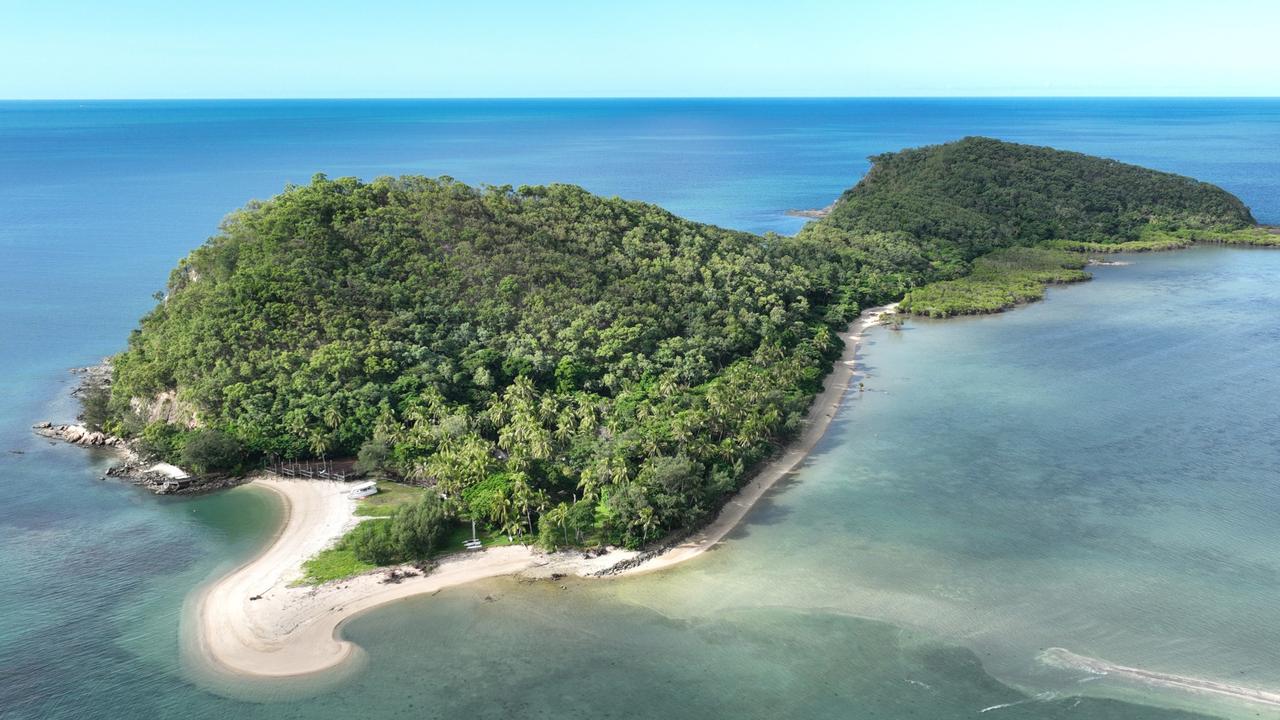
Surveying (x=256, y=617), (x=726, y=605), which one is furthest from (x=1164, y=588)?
(x=256, y=617)

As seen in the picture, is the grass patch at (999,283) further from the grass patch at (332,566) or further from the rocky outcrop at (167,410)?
the rocky outcrop at (167,410)

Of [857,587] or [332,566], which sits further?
[332,566]

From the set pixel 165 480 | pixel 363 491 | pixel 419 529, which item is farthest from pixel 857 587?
pixel 165 480

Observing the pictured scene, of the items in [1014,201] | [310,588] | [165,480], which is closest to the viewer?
[310,588]

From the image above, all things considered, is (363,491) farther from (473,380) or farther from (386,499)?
(473,380)

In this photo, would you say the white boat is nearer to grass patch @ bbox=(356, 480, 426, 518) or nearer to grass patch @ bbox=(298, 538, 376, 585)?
grass patch @ bbox=(356, 480, 426, 518)

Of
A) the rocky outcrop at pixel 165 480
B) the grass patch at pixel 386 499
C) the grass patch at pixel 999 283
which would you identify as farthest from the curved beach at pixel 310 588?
the grass patch at pixel 999 283

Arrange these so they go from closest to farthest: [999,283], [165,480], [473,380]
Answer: [165,480]
[473,380]
[999,283]

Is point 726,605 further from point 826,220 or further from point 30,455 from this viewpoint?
point 826,220
